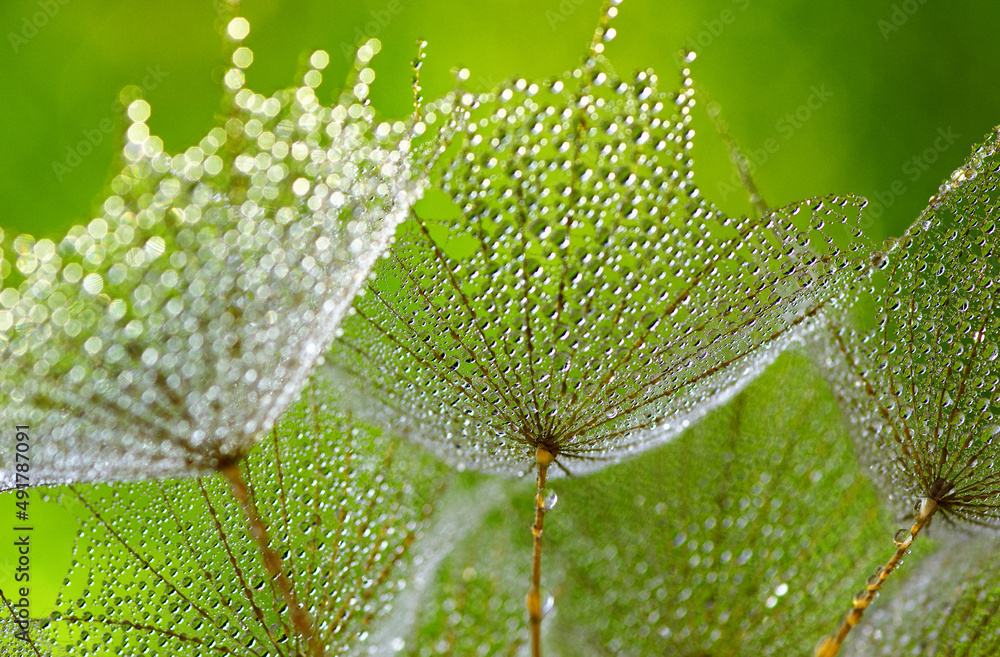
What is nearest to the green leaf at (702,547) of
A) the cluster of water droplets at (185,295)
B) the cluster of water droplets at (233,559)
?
the cluster of water droplets at (233,559)

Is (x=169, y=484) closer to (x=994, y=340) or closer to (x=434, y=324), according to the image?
(x=434, y=324)

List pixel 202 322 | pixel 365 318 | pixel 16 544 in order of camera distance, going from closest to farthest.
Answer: pixel 202 322 → pixel 365 318 → pixel 16 544

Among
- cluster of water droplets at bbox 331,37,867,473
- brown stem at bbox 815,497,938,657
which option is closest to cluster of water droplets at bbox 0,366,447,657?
cluster of water droplets at bbox 331,37,867,473

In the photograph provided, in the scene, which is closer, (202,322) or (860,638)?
(202,322)

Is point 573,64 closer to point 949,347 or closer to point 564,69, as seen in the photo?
point 564,69

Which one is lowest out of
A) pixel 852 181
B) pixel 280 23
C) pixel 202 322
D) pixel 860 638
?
pixel 860 638

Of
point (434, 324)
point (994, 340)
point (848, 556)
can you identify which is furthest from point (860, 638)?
point (434, 324)
